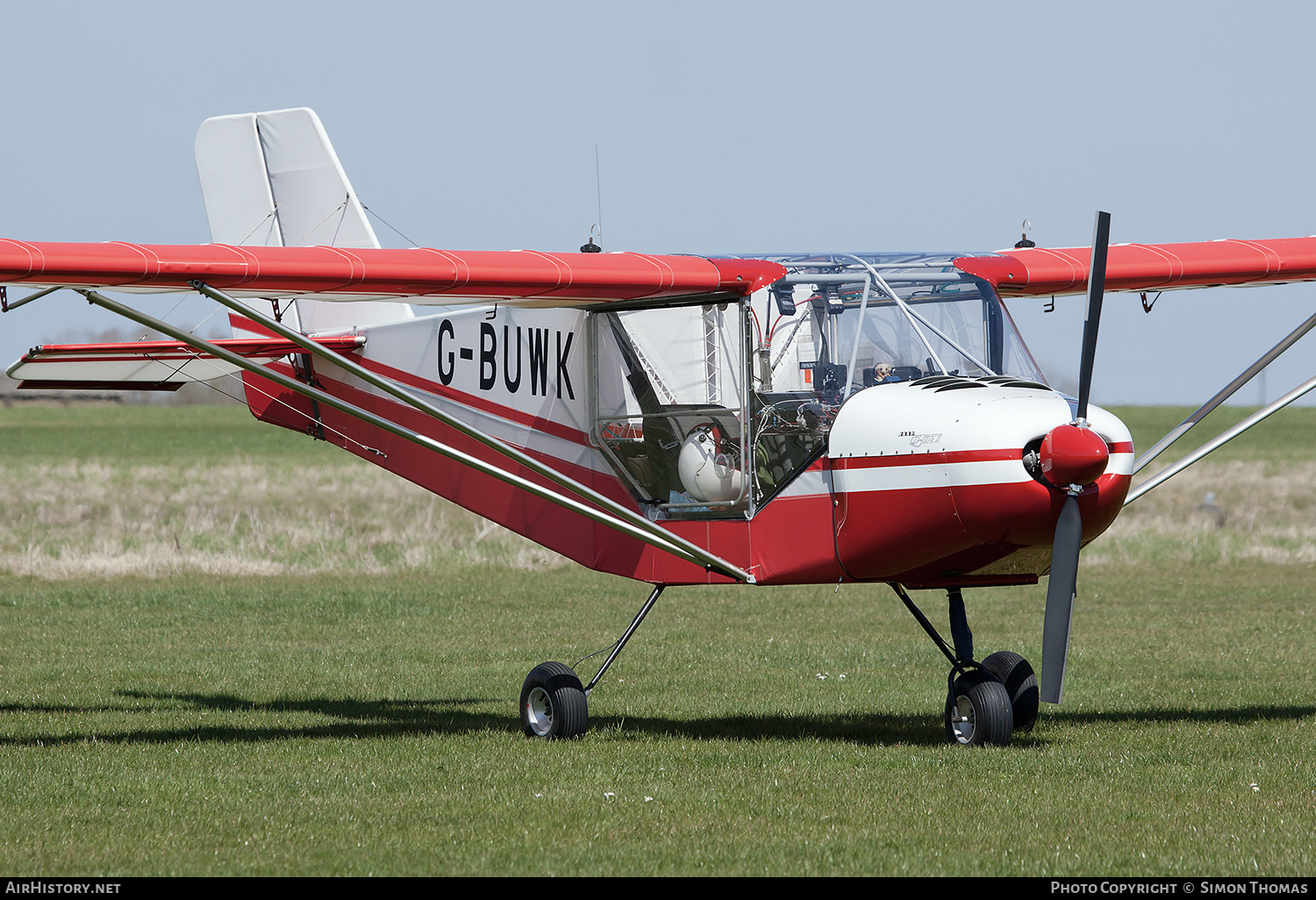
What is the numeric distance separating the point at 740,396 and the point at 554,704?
7.78 ft

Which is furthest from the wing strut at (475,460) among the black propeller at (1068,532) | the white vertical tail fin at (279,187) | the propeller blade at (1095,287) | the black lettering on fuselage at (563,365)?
the white vertical tail fin at (279,187)

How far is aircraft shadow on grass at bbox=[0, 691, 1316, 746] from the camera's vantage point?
9961 millimetres

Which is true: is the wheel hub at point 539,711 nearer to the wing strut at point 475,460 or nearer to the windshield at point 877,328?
the wing strut at point 475,460

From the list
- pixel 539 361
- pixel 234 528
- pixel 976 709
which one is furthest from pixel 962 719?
pixel 234 528

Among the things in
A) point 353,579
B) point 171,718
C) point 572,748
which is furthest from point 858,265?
point 353,579

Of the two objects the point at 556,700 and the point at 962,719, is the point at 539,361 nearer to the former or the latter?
the point at 556,700

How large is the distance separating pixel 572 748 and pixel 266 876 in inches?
137

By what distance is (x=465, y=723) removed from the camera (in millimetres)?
10875

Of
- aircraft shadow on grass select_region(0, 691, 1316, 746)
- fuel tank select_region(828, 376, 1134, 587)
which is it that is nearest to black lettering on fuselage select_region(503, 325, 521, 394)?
aircraft shadow on grass select_region(0, 691, 1316, 746)

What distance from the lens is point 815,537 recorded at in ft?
29.8

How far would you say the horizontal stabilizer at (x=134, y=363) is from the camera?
440 inches

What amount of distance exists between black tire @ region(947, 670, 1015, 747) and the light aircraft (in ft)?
0.05

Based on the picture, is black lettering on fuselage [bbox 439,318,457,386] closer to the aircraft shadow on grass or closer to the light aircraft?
the light aircraft

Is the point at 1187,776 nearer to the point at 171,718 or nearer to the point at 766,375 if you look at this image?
the point at 766,375
